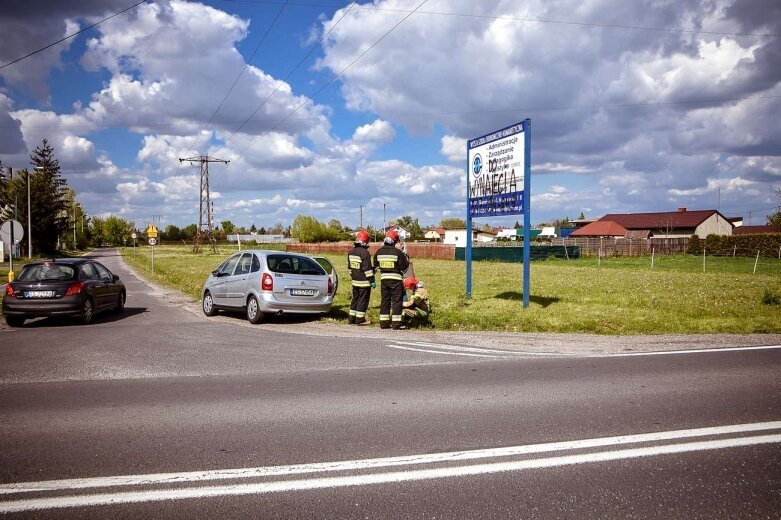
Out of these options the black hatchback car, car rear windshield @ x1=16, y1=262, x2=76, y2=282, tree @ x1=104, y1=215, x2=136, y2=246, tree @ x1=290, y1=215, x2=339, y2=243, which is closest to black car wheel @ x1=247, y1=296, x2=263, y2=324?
the black hatchback car

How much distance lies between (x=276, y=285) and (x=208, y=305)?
3.02 meters

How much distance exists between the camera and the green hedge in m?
46.8

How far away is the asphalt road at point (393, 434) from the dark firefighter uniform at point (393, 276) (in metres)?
2.43

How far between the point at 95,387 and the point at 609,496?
5.74 meters

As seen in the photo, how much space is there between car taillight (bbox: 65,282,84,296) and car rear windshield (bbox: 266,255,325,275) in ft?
14.4

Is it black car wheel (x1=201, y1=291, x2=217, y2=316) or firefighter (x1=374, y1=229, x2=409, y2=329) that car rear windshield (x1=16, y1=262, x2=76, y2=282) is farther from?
firefighter (x1=374, y1=229, x2=409, y2=329)

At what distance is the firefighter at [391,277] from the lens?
10.7 metres

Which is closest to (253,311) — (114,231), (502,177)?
(502,177)

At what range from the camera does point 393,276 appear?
10.7 meters

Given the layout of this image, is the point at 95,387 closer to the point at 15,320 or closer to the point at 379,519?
the point at 379,519

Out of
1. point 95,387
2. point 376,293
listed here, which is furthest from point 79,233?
point 95,387

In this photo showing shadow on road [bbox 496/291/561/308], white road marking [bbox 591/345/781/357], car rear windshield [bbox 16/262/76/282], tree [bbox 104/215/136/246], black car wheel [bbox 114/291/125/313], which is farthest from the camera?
tree [bbox 104/215/136/246]

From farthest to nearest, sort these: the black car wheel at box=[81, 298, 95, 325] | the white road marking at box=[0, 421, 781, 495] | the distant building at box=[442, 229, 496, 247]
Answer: the distant building at box=[442, 229, 496, 247] → the black car wheel at box=[81, 298, 95, 325] → the white road marking at box=[0, 421, 781, 495]

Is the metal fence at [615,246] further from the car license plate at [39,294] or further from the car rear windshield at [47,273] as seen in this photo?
the car license plate at [39,294]
